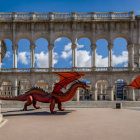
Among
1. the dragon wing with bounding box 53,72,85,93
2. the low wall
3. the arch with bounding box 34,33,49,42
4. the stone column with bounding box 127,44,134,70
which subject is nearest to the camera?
the dragon wing with bounding box 53,72,85,93

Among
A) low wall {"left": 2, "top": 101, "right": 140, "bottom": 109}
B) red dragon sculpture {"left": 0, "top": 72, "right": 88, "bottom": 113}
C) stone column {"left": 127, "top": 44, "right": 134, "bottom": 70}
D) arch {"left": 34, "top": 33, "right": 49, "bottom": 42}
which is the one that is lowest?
low wall {"left": 2, "top": 101, "right": 140, "bottom": 109}

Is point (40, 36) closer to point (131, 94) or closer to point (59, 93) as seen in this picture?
point (59, 93)

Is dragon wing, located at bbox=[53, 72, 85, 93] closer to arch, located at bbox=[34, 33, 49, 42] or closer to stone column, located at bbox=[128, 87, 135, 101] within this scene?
arch, located at bbox=[34, 33, 49, 42]

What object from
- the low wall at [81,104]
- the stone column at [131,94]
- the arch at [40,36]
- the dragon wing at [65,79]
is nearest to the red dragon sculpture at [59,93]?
the dragon wing at [65,79]

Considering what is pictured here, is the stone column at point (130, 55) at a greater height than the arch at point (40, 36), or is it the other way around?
the arch at point (40, 36)

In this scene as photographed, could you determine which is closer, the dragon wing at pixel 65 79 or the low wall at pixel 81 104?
the dragon wing at pixel 65 79

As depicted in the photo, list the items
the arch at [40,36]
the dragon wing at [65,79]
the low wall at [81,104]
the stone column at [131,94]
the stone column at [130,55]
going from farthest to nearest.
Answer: the arch at [40,36] < the stone column at [130,55] < the stone column at [131,94] < the low wall at [81,104] < the dragon wing at [65,79]

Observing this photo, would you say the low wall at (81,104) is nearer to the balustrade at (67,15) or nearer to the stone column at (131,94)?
the stone column at (131,94)

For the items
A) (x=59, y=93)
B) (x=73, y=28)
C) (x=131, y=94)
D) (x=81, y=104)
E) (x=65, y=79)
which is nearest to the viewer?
(x=59, y=93)

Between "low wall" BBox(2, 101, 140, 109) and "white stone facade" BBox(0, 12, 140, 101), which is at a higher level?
"white stone facade" BBox(0, 12, 140, 101)

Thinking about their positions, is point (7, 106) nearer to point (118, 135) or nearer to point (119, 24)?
point (118, 135)

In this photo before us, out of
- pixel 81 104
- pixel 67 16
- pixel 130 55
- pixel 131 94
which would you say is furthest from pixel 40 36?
pixel 131 94

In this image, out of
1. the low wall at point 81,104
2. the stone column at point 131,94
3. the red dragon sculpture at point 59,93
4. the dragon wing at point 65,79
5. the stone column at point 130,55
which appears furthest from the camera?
the stone column at point 130,55

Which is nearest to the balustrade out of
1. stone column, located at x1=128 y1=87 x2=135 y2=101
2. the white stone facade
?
the white stone facade
